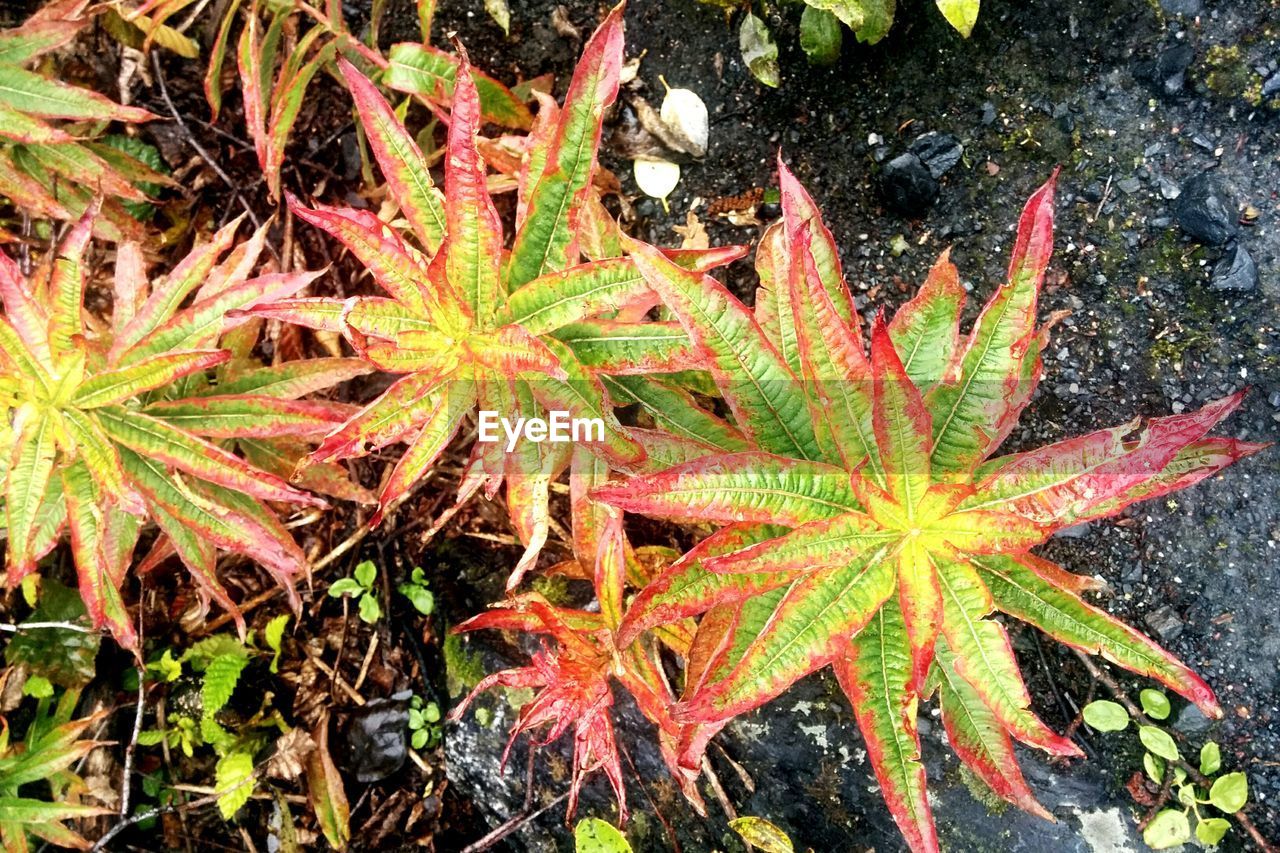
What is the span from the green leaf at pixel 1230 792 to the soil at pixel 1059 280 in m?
0.07

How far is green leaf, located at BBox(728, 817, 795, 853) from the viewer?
2.01 meters

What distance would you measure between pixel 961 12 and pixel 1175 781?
1704mm

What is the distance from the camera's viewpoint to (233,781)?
257 cm

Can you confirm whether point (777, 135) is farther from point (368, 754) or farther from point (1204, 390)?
point (368, 754)

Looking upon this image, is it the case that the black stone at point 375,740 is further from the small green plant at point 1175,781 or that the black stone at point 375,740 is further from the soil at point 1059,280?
the small green plant at point 1175,781

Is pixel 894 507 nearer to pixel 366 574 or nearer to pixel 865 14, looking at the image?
pixel 865 14

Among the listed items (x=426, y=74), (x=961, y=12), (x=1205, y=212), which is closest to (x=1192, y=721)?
(x=1205, y=212)

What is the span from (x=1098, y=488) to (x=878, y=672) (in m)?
0.44

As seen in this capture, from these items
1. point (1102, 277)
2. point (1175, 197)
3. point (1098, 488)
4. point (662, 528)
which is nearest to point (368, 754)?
point (662, 528)

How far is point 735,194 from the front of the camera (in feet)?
7.77

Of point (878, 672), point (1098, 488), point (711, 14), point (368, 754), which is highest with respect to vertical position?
point (711, 14)

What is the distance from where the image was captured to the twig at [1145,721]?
1.92m

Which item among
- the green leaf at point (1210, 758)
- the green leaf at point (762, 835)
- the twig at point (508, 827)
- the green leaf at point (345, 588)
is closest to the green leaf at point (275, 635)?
the green leaf at point (345, 588)

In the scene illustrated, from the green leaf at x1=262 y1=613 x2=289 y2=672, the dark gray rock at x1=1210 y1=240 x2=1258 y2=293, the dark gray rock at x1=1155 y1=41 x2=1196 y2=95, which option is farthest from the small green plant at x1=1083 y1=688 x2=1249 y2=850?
the green leaf at x1=262 y1=613 x2=289 y2=672
